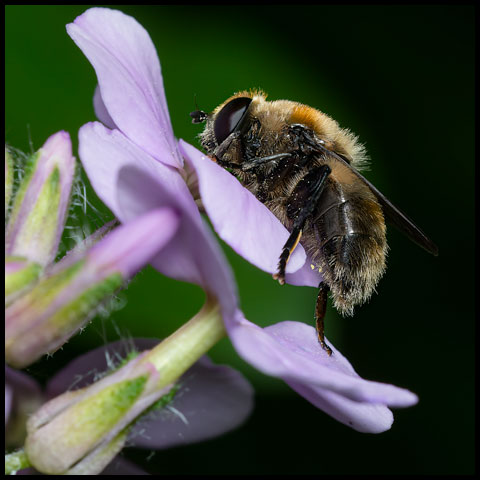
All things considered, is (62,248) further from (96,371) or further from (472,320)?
(472,320)

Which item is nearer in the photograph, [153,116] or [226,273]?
[226,273]

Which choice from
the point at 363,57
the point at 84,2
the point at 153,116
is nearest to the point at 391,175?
the point at 363,57

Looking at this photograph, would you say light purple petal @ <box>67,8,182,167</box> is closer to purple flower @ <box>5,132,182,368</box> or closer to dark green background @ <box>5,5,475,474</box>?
purple flower @ <box>5,132,182,368</box>

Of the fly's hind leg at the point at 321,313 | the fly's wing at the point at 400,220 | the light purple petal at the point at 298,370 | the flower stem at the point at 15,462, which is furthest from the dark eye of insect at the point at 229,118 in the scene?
the flower stem at the point at 15,462

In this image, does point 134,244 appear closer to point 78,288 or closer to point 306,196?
point 78,288

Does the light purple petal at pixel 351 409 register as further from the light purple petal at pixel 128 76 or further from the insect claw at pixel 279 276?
the light purple petal at pixel 128 76

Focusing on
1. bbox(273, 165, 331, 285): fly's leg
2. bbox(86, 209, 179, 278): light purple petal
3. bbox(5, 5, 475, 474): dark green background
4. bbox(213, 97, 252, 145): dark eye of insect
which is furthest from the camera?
bbox(5, 5, 475, 474): dark green background

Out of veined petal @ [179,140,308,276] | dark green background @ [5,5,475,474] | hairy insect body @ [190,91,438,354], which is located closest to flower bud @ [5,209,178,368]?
veined petal @ [179,140,308,276]
